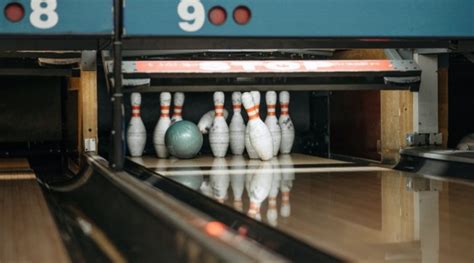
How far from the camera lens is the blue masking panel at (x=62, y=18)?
2.61 metres

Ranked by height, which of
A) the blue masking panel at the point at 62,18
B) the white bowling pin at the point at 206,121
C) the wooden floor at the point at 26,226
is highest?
the blue masking panel at the point at 62,18

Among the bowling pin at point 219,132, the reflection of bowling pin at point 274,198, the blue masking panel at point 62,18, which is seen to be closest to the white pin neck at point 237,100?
the bowling pin at point 219,132

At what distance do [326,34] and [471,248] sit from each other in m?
1.40

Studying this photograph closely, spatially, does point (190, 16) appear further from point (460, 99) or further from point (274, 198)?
point (460, 99)

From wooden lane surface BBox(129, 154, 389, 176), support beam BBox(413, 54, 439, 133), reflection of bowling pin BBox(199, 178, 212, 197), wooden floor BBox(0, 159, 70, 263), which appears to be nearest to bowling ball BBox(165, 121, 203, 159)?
wooden lane surface BBox(129, 154, 389, 176)

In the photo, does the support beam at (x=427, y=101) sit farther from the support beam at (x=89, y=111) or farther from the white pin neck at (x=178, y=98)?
the support beam at (x=89, y=111)

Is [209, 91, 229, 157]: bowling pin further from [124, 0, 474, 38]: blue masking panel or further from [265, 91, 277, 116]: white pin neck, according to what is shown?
[124, 0, 474, 38]: blue masking panel

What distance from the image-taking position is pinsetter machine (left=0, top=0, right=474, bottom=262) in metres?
1.76

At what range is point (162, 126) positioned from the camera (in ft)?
13.6

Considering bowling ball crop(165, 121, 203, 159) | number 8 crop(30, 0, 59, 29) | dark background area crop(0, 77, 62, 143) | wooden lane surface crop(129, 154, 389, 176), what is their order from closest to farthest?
number 8 crop(30, 0, 59, 29), wooden lane surface crop(129, 154, 389, 176), bowling ball crop(165, 121, 203, 159), dark background area crop(0, 77, 62, 143)

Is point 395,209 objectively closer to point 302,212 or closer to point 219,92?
point 302,212

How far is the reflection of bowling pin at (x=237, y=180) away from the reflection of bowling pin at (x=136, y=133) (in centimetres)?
52

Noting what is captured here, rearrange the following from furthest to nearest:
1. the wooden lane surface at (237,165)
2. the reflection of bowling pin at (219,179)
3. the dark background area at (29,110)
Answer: the dark background area at (29,110) → the wooden lane surface at (237,165) → the reflection of bowling pin at (219,179)

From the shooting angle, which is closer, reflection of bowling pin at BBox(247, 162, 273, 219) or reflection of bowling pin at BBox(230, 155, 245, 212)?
reflection of bowling pin at BBox(247, 162, 273, 219)
